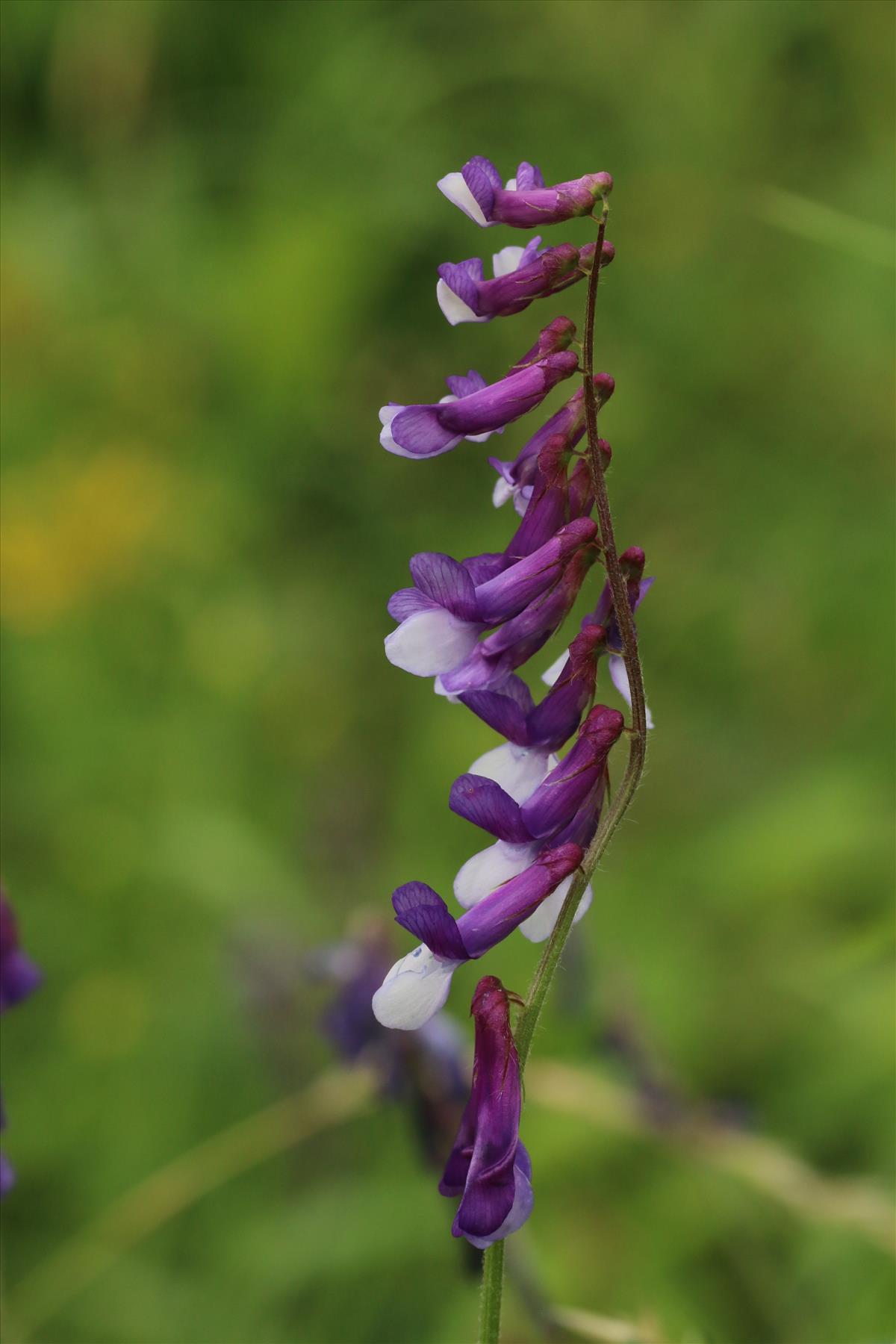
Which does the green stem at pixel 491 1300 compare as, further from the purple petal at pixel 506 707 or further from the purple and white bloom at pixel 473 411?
the purple and white bloom at pixel 473 411

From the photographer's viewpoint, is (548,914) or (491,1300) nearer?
(491,1300)

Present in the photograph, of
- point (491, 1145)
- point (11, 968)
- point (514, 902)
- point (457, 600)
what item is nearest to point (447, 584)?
point (457, 600)

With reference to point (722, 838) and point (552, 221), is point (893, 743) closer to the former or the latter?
point (722, 838)

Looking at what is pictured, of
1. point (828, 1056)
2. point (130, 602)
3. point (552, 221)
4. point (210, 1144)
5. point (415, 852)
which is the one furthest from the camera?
point (130, 602)

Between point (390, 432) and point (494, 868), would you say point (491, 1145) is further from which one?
point (390, 432)

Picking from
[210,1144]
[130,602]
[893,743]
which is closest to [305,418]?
[130,602]

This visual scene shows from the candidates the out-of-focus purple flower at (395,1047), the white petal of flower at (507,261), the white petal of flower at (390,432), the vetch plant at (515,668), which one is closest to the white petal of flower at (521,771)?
the vetch plant at (515,668)
